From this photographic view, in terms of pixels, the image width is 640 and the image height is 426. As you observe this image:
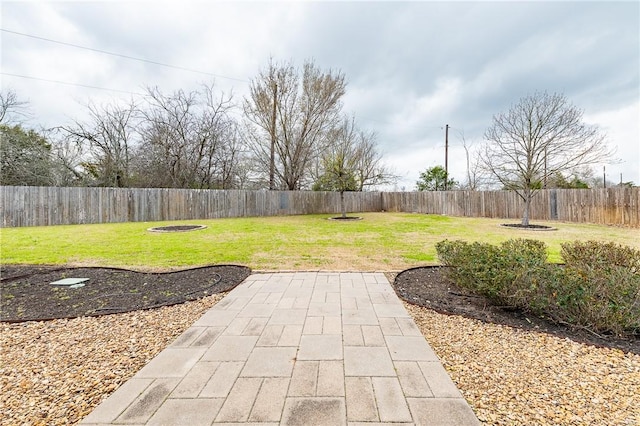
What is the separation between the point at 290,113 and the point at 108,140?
9.39m

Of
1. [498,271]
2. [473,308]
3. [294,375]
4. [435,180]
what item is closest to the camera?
[294,375]

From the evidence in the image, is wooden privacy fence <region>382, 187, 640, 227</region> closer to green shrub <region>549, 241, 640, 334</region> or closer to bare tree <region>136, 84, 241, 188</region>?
green shrub <region>549, 241, 640, 334</region>

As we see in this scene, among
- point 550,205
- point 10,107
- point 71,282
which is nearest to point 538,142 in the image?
point 550,205

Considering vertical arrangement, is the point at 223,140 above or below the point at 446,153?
above

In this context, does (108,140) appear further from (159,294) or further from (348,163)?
(159,294)

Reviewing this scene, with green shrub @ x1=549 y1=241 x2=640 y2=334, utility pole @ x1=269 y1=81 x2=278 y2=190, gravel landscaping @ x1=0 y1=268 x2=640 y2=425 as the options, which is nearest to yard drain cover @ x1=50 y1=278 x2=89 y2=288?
gravel landscaping @ x1=0 y1=268 x2=640 y2=425

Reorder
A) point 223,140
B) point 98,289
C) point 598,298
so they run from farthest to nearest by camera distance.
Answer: point 223,140
point 98,289
point 598,298

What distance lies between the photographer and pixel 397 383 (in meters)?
1.64

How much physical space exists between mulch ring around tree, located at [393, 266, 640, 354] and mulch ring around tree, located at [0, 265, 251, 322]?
2.30 meters

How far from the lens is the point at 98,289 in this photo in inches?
137

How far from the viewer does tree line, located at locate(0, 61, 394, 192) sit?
13680 millimetres

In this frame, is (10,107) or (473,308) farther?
(10,107)

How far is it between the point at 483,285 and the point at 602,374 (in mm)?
1037

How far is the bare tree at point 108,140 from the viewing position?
13.7 meters
